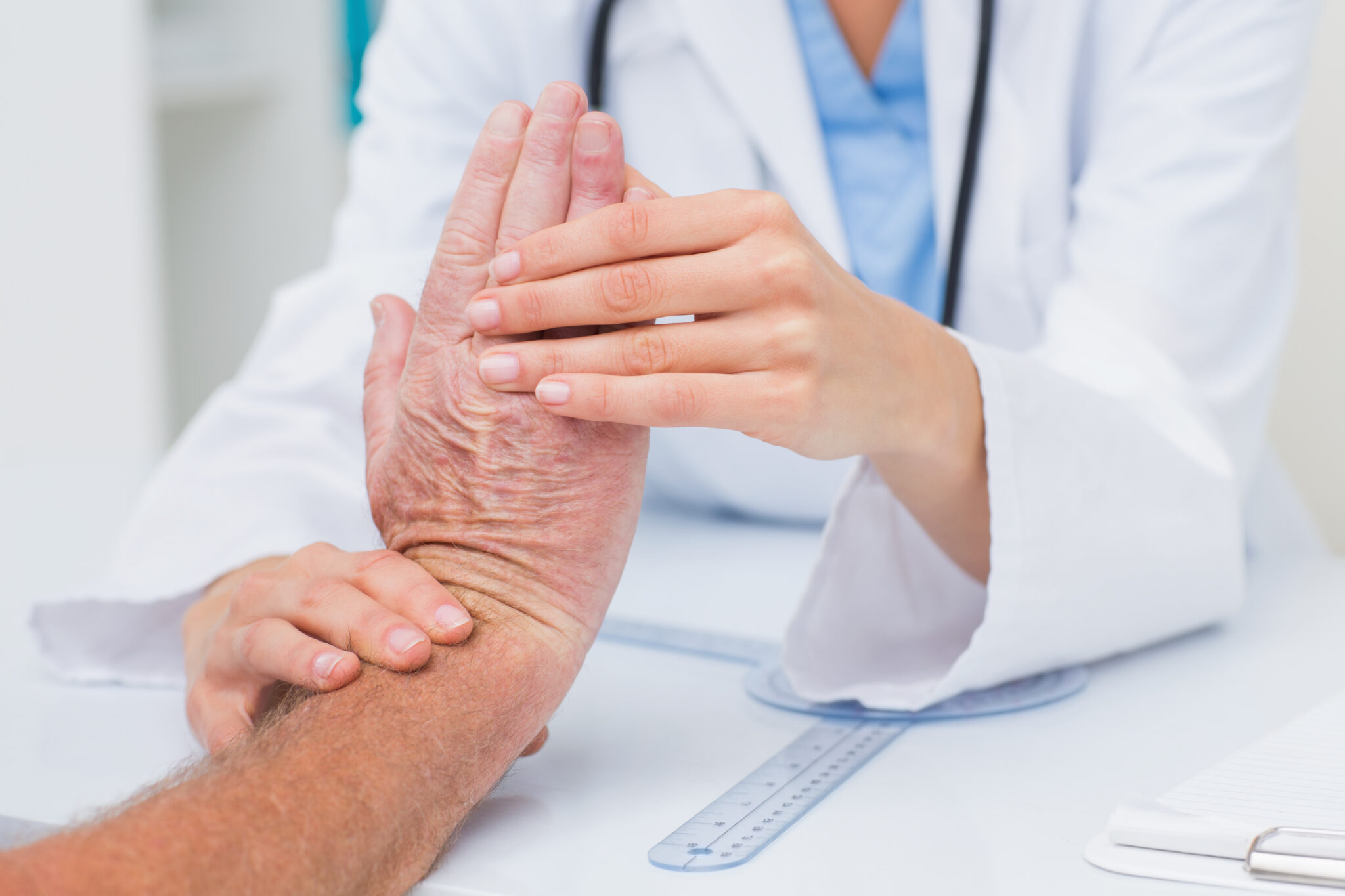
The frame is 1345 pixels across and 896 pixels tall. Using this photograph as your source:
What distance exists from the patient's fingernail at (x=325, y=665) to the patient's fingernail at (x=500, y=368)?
0.45 feet

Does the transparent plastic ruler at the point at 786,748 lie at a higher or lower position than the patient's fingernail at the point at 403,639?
lower

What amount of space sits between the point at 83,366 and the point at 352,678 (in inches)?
59.1

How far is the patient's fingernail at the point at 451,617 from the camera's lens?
529 millimetres

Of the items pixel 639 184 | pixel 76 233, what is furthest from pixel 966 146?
pixel 76 233

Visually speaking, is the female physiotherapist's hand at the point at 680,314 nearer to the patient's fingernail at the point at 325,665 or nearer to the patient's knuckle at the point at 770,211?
the patient's knuckle at the point at 770,211

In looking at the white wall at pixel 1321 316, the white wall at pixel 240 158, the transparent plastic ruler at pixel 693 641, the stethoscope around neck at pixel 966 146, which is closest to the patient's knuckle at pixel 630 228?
the transparent plastic ruler at pixel 693 641

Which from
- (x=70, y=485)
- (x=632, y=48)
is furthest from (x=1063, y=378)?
(x=70, y=485)

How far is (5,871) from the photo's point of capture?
367 millimetres

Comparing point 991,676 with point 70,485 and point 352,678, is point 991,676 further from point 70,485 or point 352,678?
point 70,485

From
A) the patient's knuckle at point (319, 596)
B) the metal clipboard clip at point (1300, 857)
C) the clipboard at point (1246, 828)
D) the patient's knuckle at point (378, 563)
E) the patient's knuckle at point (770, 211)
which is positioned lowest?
the clipboard at point (1246, 828)

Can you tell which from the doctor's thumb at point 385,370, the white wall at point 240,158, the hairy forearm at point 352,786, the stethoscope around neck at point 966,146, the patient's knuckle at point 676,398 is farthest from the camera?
the white wall at point 240,158

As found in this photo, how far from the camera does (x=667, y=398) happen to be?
1.67 ft

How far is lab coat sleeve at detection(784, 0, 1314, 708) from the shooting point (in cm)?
66

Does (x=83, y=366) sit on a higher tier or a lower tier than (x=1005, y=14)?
lower
